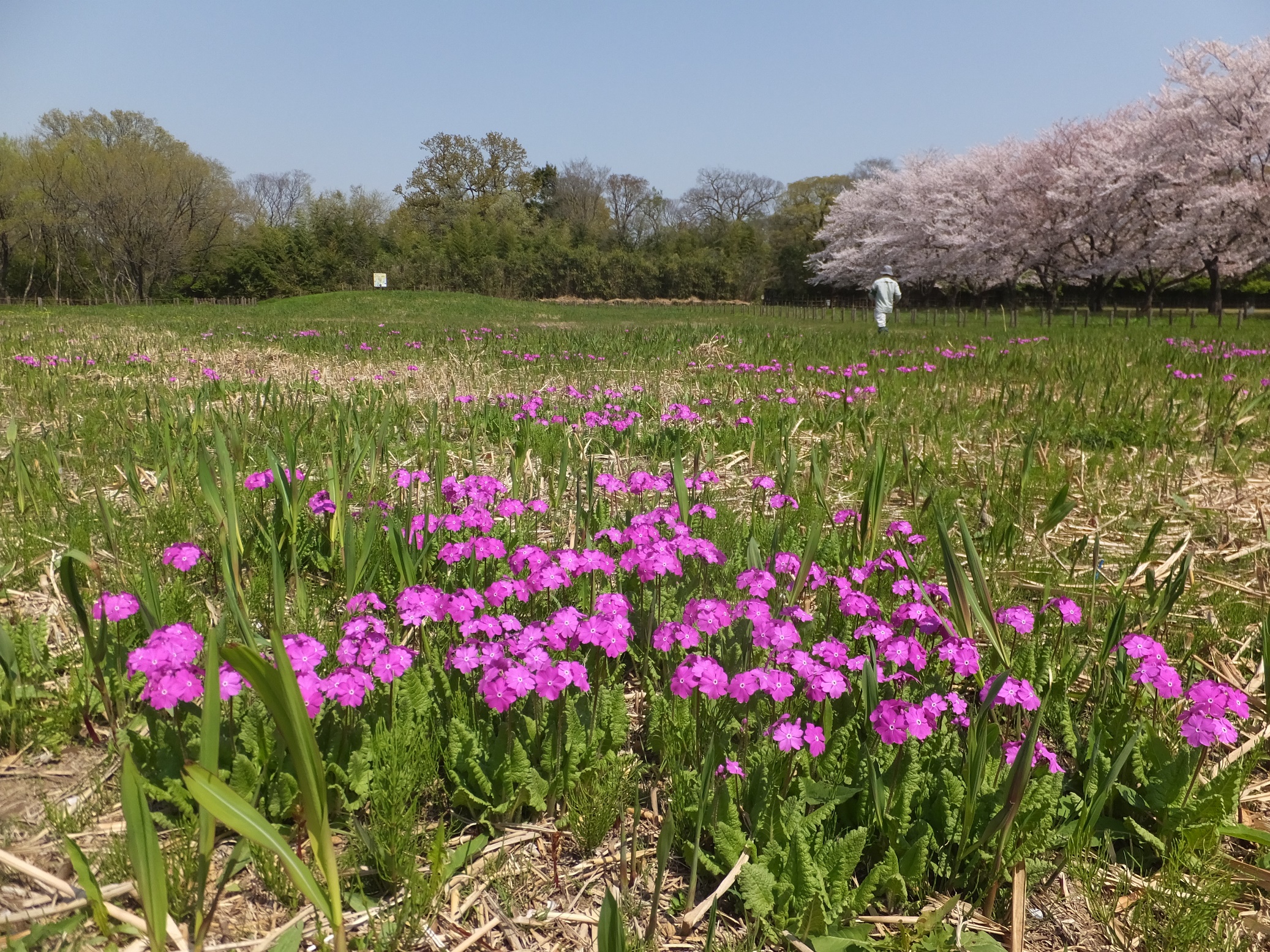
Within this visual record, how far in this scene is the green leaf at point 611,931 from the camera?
1158mm

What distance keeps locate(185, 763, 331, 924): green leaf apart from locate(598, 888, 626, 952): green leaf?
444mm

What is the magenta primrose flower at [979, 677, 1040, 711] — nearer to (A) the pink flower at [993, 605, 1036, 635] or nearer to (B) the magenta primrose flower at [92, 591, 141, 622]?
(A) the pink flower at [993, 605, 1036, 635]

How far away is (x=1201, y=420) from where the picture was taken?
18.8 feet

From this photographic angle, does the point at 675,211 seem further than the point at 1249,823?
Yes

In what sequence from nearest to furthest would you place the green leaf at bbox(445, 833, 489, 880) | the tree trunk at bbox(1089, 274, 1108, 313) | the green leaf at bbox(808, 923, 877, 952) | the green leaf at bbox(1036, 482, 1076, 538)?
the green leaf at bbox(808, 923, 877, 952), the green leaf at bbox(445, 833, 489, 880), the green leaf at bbox(1036, 482, 1076, 538), the tree trunk at bbox(1089, 274, 1108, 313)

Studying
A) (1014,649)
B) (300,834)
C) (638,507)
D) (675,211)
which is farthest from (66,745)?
(675,211)

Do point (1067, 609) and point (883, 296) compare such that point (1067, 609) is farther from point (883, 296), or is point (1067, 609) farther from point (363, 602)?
point (883, 296)

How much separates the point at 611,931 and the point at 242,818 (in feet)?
1.94

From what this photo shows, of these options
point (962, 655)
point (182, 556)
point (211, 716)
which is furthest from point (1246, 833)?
point (182, 556)

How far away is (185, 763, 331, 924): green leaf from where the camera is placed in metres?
1.13

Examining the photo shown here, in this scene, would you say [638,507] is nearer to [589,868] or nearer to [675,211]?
[589,868]

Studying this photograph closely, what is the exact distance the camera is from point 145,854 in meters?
1.20

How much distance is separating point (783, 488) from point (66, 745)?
8.46 feet

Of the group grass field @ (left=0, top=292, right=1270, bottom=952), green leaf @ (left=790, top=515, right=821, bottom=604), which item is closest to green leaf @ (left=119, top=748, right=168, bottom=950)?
grass field @ (left=0, top=292, right=1270, bottom=952)
